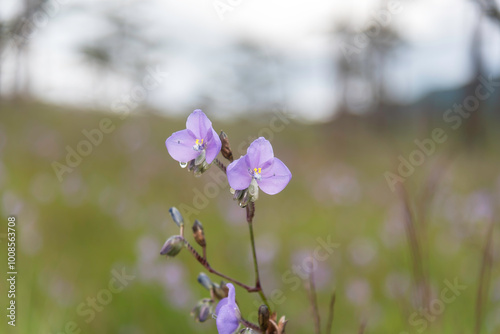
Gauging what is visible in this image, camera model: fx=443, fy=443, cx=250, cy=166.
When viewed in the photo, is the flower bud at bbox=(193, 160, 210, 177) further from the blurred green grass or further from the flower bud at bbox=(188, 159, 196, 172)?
the blurred green grass

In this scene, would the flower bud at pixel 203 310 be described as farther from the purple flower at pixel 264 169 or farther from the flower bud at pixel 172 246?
the purple flower at pixel 264 169

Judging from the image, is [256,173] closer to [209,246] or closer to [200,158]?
[200,158]

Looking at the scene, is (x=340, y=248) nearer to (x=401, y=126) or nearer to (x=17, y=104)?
(x=17, y=104)
